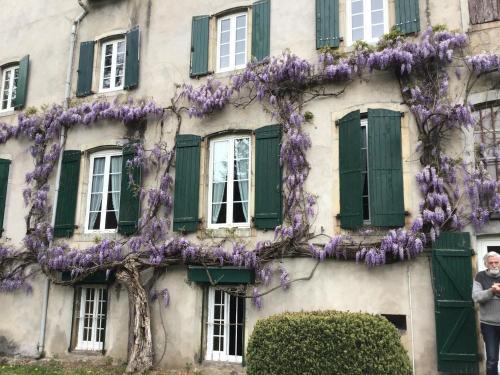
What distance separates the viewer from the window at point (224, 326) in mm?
8734

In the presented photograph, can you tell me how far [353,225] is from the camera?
26.5 ft

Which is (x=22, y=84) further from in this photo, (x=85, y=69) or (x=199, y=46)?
(x=199, y=46)

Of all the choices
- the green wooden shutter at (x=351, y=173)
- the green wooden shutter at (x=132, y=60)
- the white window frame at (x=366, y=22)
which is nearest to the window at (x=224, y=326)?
the green wooden shutter at (x=351, y=173)

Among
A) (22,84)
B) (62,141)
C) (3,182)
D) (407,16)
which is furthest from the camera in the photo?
(22,84)

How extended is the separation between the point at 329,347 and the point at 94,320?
566cm

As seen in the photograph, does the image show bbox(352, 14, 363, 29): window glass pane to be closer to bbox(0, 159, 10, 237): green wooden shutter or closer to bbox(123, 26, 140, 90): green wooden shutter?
bbox(123, 26, 140, 90): green wooden shutter

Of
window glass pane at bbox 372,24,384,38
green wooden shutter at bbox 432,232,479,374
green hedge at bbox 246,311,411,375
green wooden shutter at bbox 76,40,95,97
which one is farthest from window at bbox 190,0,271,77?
green hedge at bbox 246,311,411,375

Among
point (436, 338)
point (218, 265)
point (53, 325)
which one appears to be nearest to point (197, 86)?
point (218, 265)

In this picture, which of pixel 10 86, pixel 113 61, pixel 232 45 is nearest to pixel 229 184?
pixel 232 45

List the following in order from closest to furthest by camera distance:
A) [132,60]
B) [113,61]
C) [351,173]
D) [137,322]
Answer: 1. [351,173]
2. [137,322]
3. [132,60]
4. [113,61]

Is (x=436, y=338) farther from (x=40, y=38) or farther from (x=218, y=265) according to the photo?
(x=40, y=38)

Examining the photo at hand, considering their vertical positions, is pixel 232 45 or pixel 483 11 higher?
pixel 232 45

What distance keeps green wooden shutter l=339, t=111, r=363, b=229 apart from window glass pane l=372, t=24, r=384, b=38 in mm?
1550

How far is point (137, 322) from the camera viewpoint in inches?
353
